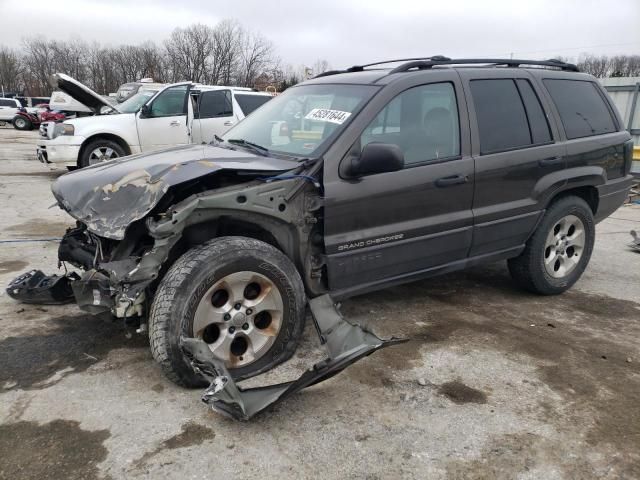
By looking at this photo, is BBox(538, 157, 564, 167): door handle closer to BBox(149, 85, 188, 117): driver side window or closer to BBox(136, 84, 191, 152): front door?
BBox(136, 84, 191, 152): front door

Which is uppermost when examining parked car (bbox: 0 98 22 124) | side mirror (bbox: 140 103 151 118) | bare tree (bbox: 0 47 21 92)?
bare tree (bbox: 0 47 21 92)

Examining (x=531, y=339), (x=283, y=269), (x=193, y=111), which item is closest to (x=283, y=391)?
(x=283, y=269)

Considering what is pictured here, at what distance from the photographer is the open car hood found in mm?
7461

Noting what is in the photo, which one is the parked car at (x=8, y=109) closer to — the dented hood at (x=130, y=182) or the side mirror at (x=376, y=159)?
the dented hood at (x=130, y=182)

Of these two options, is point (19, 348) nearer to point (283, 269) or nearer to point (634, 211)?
point (283, 269)

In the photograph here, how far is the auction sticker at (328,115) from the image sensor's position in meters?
3.47

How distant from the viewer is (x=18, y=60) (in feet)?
246

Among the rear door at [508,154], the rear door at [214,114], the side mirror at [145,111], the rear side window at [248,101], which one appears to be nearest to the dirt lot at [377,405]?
the rear door at [508,154]

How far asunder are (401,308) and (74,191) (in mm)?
2591

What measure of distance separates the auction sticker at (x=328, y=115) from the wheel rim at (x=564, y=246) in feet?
7.13

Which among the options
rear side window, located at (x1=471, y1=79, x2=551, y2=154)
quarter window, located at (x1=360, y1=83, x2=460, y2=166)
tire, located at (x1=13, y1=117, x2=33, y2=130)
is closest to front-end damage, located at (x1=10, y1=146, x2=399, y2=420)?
quarter window, located at (x1=360, y1=83, x2=460, y2=166)

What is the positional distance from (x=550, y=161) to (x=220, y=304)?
2.91 meters

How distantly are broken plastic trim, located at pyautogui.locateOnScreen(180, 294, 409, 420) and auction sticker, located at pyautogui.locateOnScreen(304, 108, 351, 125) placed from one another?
120 cm

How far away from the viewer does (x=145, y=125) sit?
989 cm
